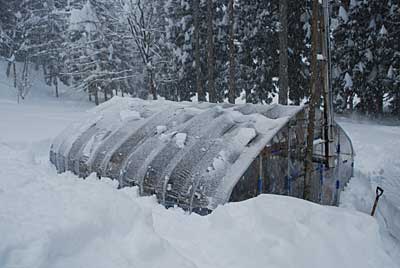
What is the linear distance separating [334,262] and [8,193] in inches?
166

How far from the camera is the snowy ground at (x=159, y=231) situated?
117 inches

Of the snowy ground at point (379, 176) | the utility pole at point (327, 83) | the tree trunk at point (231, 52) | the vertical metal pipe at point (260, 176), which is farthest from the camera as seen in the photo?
the tree trunk at point (231, 52)

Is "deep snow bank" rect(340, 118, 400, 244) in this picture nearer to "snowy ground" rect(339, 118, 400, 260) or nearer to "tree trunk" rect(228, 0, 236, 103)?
"snowy ground" rect(339, 118, 400, 260)

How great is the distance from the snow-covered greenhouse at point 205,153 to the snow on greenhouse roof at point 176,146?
19 millimetres

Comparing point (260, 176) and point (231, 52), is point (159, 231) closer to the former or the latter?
point (260, 176)

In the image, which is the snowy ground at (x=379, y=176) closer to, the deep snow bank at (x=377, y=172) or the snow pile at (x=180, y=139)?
the deep snow bank at (x=377, y=172)

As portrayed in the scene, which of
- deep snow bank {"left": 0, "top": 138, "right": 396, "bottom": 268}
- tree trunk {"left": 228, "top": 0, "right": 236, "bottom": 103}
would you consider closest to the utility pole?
deep snow bank {"left": 0, "top": 138, "right": 396, "bottom": 268}

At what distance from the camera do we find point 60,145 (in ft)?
35.2

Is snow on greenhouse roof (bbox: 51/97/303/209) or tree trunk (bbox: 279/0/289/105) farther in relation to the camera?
tree trunk (bbox: 279/0/289/105)

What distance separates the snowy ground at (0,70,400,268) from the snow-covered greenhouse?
83cm

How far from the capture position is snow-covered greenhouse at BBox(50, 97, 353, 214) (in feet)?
21.7

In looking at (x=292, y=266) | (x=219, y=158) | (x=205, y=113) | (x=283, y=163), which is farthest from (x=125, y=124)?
(x=292, y=266)

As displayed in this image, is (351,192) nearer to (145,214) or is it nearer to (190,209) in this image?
(190,209)

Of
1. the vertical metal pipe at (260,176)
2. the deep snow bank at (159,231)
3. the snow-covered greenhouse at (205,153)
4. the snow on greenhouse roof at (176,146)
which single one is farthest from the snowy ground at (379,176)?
the snow on greenhouse roof at (176,146)
